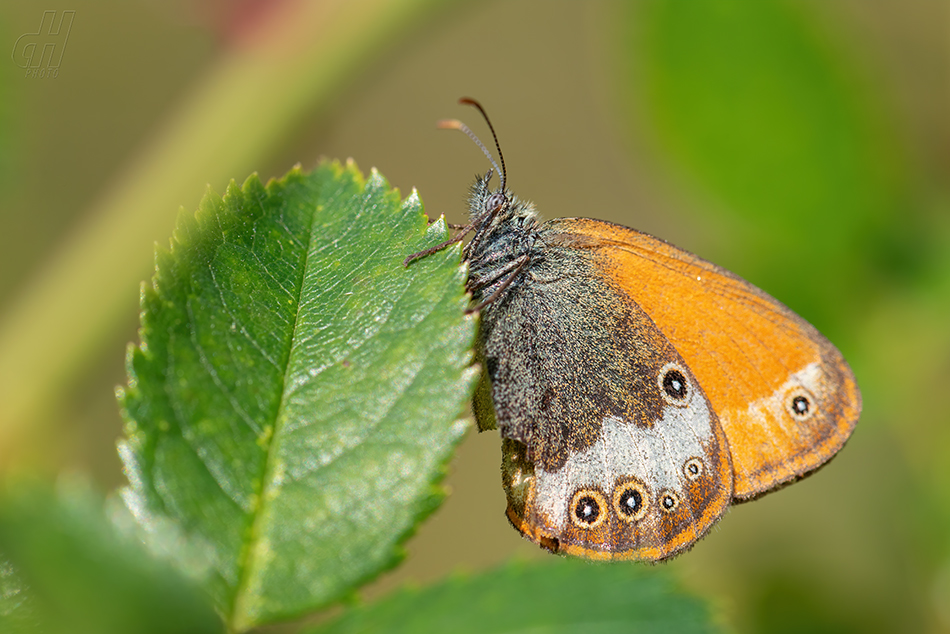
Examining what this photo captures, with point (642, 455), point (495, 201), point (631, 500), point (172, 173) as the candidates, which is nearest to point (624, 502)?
point (631, 500)

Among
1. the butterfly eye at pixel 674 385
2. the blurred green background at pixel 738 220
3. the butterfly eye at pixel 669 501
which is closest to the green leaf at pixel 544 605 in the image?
the butterfly eye at pixel 669 501

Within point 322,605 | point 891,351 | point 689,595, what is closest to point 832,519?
point 891,351

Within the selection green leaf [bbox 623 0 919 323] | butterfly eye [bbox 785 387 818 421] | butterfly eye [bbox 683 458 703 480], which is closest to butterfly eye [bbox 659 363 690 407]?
butterfly eye [bbox 683 458 703 480]

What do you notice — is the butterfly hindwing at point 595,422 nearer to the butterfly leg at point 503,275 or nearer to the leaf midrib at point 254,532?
the butterfly leg at point 503,275

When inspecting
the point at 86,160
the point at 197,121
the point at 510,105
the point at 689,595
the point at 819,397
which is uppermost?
the point at 510,105

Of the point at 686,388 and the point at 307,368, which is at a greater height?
the point at 686,388

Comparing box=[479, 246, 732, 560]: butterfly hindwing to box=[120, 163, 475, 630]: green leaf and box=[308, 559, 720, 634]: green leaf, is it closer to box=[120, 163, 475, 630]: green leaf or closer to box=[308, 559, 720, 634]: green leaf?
box=[120, 163, 475, 630]: green leaf

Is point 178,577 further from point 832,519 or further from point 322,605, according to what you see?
point 832,519
